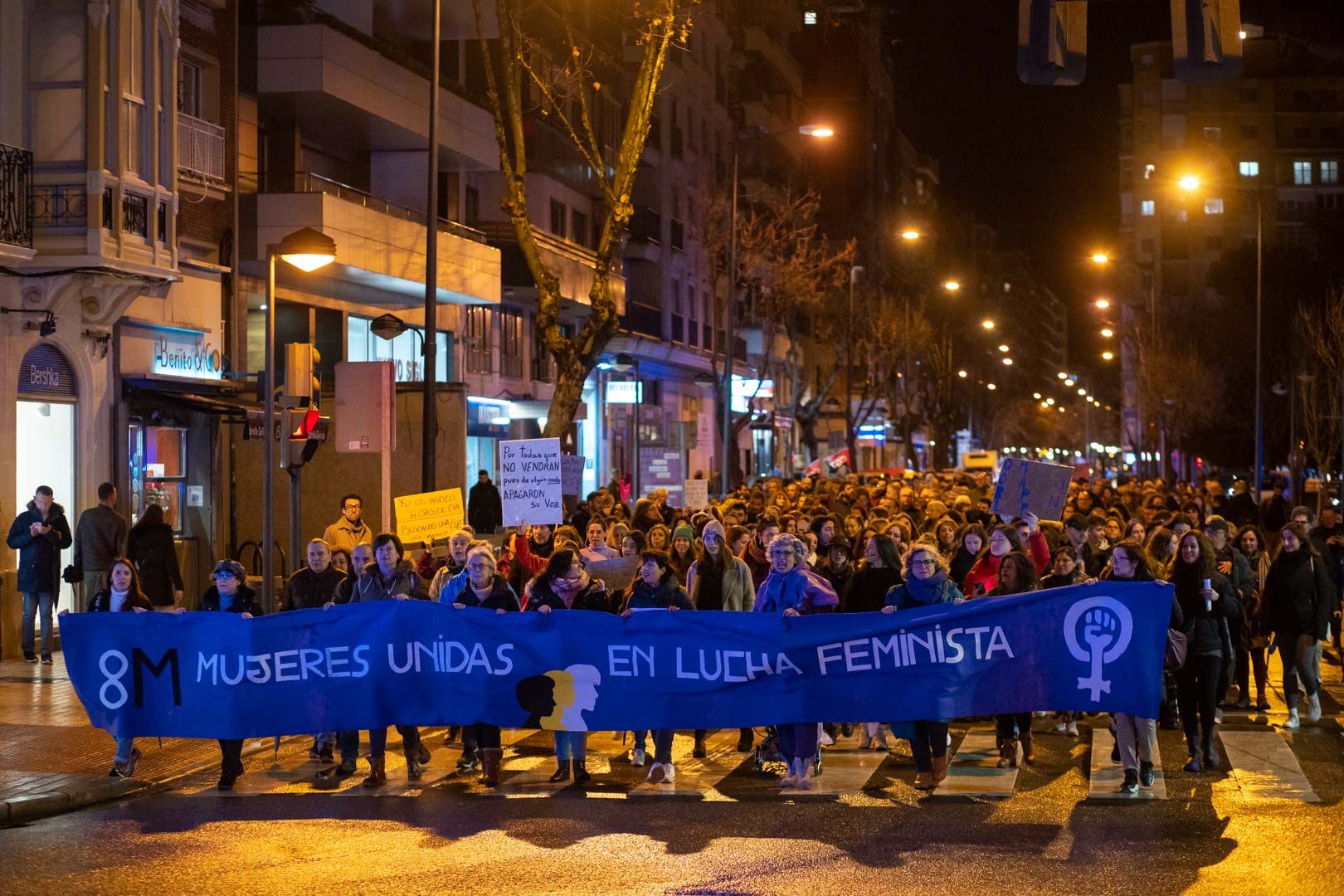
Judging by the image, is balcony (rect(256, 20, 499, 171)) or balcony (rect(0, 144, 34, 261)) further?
balcony (rect(256, 20, 499, 171))

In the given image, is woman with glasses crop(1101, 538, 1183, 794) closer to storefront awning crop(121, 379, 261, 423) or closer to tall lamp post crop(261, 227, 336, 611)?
tall lamp post crop(261, 227, 336, 611)

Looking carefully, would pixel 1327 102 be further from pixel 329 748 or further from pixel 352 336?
pixel 329 748

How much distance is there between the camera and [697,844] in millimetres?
10039

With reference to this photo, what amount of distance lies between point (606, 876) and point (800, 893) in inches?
41.0

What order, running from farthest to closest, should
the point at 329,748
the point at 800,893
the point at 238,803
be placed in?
the point at 329,748
the point at 238,803
the point at 800,893

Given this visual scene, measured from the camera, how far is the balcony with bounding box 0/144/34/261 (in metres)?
19.4

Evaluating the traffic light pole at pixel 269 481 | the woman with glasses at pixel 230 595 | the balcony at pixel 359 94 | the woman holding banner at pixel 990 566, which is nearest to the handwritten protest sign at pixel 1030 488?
the woman holding banner at pixel 990 566

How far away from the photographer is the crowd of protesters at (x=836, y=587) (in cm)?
1241

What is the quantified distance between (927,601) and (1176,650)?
1.67m

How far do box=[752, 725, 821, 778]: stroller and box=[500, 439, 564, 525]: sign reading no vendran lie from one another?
4.99 meters

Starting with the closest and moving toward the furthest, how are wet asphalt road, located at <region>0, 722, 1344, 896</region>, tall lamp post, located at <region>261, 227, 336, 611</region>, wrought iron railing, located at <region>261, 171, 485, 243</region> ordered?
wet asphalt road, located at <region>0, 722, 1344, 896</region> < tall lamp post, located at <region>261, 227, 336, 611</region> < wrought iron railing, located at <region>261, 171, 485, 243</region>

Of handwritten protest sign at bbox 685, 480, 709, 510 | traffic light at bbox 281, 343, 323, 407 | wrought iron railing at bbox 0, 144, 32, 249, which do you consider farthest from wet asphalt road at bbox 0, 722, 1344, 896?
handwritten protest sign at bbox 685, 480, 709, 510

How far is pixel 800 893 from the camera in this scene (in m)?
8.70

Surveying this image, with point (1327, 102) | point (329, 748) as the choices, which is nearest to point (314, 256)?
point (329, 748)
